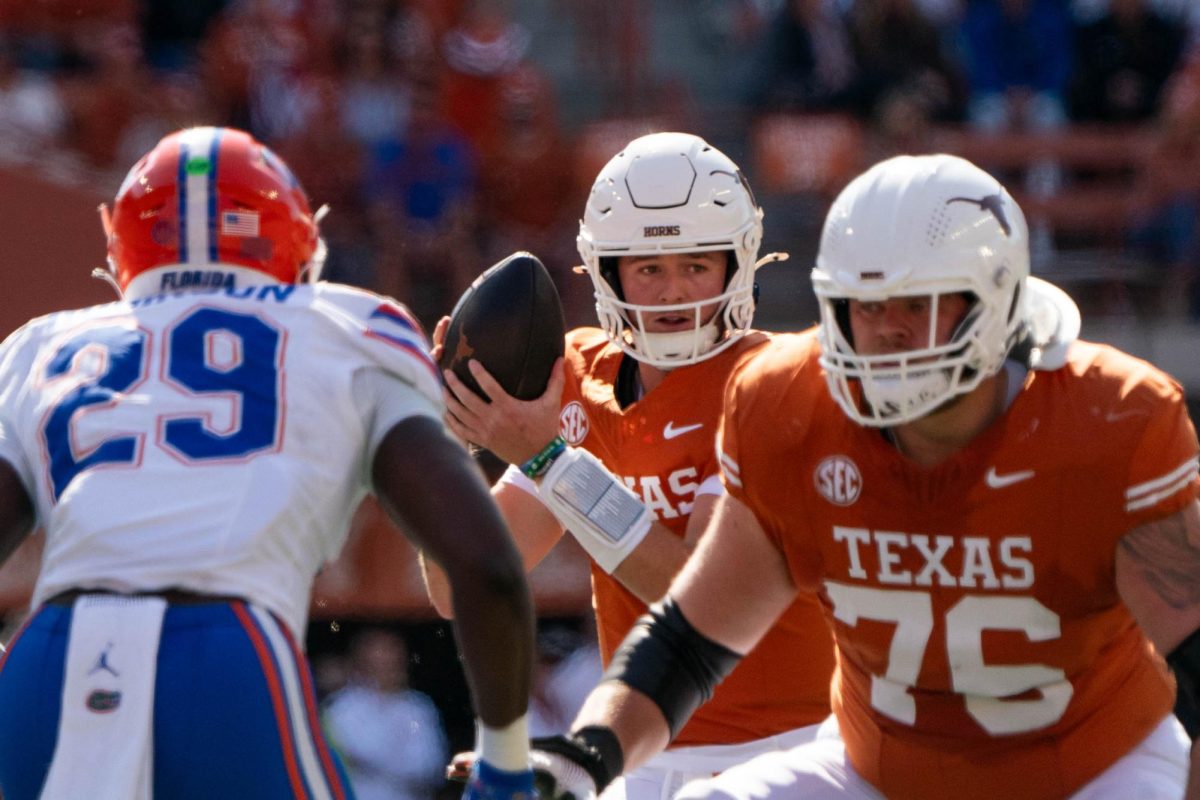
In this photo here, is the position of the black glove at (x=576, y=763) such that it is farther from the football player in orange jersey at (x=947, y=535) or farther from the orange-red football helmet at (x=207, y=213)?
the orange-red football helmet at (x=207, y=213)

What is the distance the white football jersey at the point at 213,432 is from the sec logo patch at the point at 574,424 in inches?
49.1

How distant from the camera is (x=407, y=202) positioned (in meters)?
8.76

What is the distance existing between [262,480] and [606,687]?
0.85 metres

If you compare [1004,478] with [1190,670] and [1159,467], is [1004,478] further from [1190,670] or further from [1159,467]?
[1190,670]

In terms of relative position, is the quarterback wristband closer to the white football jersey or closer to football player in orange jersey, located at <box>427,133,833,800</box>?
football player in orange jersey, located at <box>427,133,833,800</box>

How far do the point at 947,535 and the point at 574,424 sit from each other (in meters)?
1.19

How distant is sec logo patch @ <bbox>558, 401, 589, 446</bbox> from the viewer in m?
4.02

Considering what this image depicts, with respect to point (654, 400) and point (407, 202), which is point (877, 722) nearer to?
point (654, 400)

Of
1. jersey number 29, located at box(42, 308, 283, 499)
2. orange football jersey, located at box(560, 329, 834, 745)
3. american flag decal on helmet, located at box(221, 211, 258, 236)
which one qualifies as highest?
american flag decal on helmet, located at box(221, 211, 258, 236)

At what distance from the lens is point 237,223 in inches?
113

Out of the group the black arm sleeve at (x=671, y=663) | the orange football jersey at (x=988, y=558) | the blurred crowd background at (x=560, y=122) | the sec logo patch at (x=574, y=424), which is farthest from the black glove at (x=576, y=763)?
the blurred crowd background at (x=560, y=122)

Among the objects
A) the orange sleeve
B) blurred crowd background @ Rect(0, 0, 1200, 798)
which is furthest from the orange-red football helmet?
blurred crowd background @ Rect(0, 0, 1200, 798)

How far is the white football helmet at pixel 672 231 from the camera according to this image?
12.8 feet

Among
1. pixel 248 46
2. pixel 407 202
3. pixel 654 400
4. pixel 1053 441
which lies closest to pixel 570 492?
pixel 654 400
